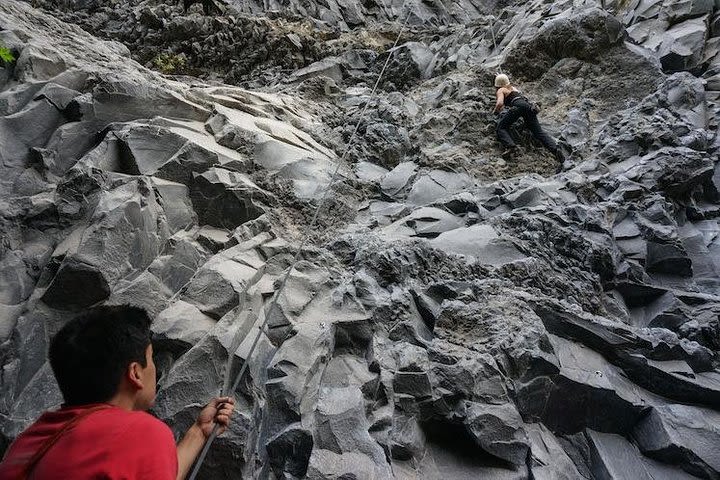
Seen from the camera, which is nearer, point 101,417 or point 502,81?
point 101,417

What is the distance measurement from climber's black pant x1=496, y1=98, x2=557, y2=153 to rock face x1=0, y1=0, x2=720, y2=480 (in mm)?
277

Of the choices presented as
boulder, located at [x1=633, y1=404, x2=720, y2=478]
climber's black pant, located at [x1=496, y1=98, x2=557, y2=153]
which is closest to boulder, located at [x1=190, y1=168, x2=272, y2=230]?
boulder, located at [x1=633, y1=404, x2=720, y2=478]

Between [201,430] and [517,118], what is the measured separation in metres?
8.94

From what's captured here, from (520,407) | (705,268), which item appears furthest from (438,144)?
(520,407)

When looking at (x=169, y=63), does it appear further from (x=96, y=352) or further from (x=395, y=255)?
(x=96, y=352)

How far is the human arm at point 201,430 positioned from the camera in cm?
282

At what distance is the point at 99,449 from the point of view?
2047 mm

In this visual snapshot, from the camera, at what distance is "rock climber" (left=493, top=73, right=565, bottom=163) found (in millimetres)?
9422

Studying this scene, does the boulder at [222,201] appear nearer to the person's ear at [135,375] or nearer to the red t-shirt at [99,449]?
the person's ear at [135,375]

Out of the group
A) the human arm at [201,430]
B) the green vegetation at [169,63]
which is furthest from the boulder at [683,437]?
the green vegetation at [169,63]

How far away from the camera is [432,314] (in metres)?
5.49

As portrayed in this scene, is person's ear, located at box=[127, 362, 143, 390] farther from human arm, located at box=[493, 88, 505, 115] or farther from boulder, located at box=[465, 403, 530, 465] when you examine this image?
human arm, located at box=[493, 88, 505, 115]

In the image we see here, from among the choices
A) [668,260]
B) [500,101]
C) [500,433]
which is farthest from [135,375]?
[500,101]

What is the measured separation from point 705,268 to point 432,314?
187 inches
